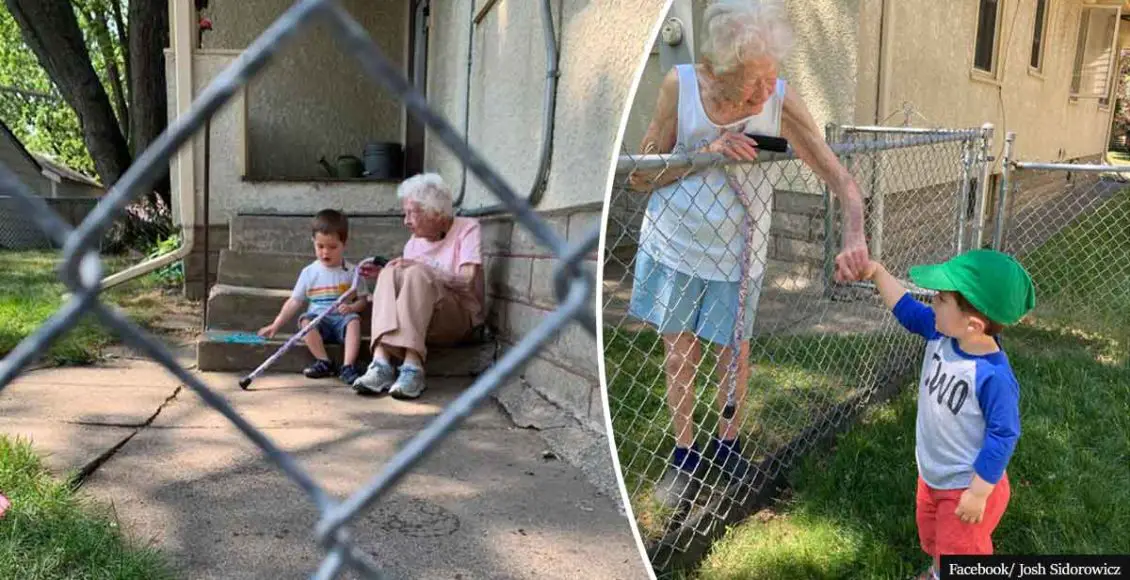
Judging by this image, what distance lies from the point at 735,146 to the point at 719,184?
0.14 ft

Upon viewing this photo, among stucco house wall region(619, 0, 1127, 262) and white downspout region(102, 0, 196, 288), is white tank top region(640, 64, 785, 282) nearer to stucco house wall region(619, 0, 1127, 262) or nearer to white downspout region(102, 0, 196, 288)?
stucco house wall region(619, 0, 1127, 262)

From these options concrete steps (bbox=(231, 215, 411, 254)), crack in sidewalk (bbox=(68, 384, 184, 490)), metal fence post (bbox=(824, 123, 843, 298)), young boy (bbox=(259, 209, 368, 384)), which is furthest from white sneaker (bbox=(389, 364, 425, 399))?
metal fence post (bbox=(824, 123, 843, 298))

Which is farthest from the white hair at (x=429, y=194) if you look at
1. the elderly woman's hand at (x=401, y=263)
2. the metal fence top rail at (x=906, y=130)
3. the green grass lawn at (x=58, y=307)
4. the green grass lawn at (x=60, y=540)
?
the metal fence top rail at (x=906, y=130)

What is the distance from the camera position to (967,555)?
87cm

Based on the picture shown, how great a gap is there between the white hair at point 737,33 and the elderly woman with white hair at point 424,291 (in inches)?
85.0

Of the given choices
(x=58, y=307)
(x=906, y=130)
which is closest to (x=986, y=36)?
(x=906, y=130)

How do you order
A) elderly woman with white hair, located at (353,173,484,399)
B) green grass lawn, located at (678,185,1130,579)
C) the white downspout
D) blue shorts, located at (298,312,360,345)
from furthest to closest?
the white downspout, blue shorts, located at (298,312,360,345), elderly woman with white hair, located at (353,173,484,399), green grass lawn, located at (678,185,1130,579)

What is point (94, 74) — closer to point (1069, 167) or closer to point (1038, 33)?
point (1038, 33)

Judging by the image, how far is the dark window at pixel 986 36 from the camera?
119 centimetres

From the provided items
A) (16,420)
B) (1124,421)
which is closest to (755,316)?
(1124,421)

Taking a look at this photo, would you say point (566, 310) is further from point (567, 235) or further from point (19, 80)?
point (19, 80)

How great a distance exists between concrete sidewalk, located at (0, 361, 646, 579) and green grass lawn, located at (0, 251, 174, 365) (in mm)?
358

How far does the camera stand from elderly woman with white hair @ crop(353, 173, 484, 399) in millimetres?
2824

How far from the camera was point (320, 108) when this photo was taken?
3.44 m
